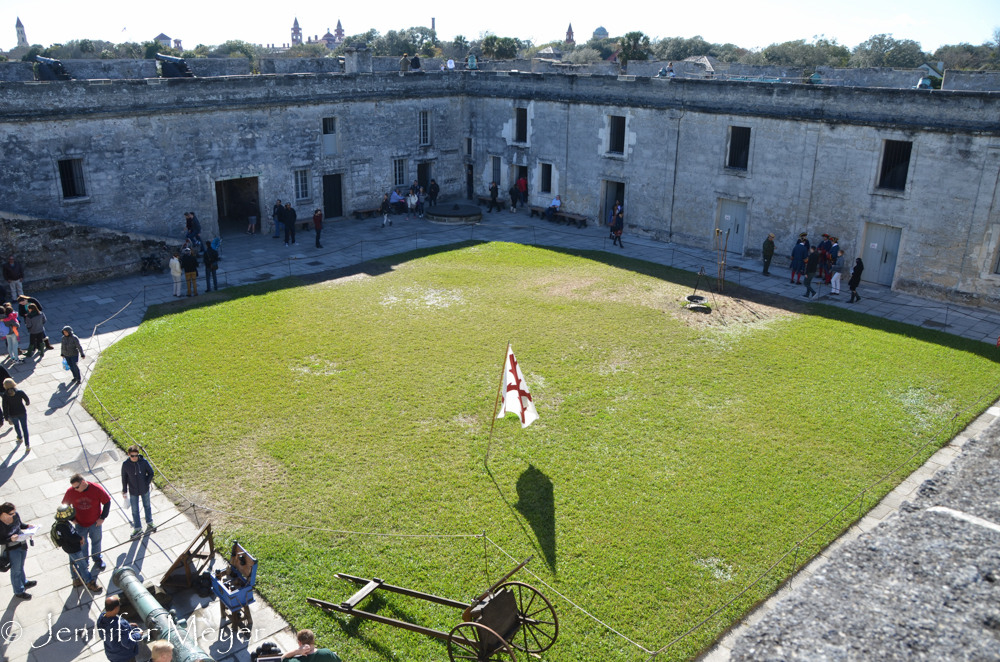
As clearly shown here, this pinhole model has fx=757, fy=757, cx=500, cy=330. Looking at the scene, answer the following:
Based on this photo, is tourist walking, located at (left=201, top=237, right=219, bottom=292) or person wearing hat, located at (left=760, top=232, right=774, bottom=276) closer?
tourist walking, located at (left=201, top=237, right=219, bottom=292)

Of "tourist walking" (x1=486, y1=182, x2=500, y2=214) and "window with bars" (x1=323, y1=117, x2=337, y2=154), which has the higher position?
"window with bars" (x1=323, y1=117, x2=337, y2=154)

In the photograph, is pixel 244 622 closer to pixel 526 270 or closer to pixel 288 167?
pixel 526 270

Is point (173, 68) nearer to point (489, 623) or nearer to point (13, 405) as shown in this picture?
point (13, 405)

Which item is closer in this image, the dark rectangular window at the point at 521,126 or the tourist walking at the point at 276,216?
the tourist walking at the point at 276,216

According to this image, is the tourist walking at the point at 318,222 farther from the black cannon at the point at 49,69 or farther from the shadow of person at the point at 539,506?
the shadow of person at the point at 539,506

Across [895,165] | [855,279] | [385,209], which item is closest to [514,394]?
[855,279]

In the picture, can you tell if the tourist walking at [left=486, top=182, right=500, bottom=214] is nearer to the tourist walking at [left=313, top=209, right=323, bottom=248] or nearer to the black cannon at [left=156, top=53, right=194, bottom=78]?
the tourist walking at [left=313, top=209, right=323, bottom=248]

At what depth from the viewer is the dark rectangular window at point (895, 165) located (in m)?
22.7

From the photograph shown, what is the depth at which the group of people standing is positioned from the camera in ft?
75.1

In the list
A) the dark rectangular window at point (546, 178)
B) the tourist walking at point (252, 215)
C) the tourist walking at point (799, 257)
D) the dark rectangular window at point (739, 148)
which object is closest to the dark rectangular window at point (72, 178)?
the tourist walking at point (252, 215)

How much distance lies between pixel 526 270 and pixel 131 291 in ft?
39.9

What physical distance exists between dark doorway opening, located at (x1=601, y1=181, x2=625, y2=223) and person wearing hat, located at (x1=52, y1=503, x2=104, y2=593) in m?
23.8

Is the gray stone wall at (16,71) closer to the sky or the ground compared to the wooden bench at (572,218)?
closer to the sky

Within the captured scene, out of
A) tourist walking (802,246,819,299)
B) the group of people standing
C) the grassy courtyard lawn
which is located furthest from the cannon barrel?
the group of people standing
